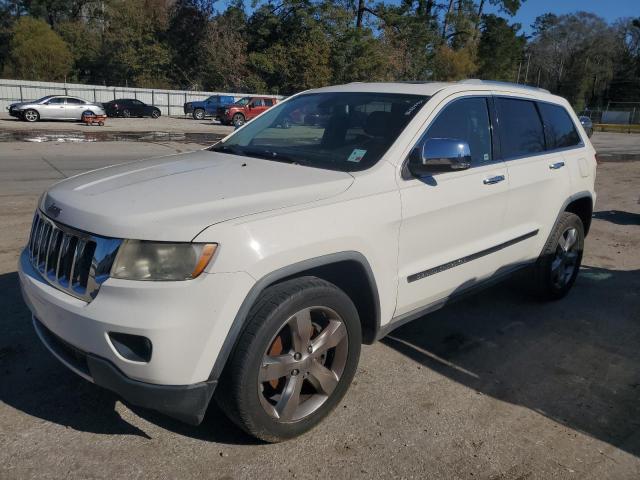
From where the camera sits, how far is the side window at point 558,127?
15.3 feet

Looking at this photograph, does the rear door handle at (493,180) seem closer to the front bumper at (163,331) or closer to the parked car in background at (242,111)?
the front bumper at (163,331)

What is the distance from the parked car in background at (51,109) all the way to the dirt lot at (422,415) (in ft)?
84.6

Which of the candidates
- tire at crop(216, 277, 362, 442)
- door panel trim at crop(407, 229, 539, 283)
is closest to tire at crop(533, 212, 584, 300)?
door panel trim at crop(407, 229, 539, 283)

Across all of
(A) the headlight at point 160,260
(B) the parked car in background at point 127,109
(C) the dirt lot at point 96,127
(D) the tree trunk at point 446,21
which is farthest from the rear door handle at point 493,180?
(D) the tree trunk at point 446,21

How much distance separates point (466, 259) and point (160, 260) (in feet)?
6.84

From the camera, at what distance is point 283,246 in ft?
8.27

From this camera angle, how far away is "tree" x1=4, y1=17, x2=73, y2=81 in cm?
5197

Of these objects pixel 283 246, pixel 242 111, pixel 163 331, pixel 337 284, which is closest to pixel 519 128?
pixel 337 284

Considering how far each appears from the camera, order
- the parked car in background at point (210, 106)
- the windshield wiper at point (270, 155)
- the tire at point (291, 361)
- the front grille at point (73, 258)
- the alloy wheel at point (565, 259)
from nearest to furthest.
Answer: the front grille at point (73, 258)
the tire at point (291, 361)
the windshield wiper at point (270, 155)
the alloy wheel at point (565, 259)
the parked car in background at point (210, 106)

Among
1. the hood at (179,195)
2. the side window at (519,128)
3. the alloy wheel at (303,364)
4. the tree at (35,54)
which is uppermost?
the tree at (35,54)

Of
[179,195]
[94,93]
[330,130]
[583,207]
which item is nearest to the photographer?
[179,195]

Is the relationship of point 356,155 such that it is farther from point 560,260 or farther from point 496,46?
point 496,46

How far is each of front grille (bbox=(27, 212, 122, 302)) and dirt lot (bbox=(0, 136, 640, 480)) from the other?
82 centimetres

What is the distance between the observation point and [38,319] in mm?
2789
